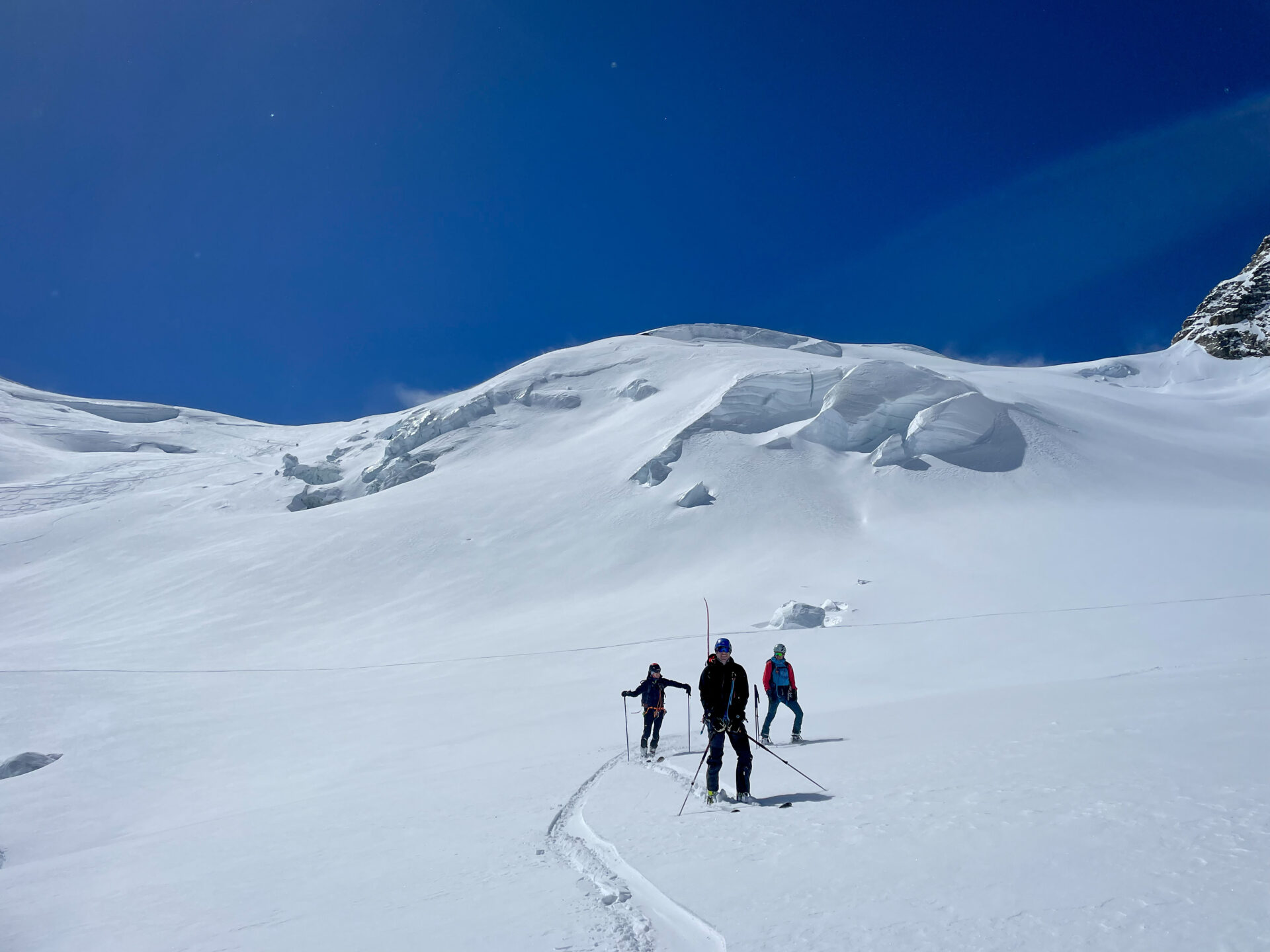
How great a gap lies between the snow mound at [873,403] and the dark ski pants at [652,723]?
A: 3142 cm

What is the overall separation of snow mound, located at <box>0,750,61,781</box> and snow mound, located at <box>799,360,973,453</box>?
3496 cm

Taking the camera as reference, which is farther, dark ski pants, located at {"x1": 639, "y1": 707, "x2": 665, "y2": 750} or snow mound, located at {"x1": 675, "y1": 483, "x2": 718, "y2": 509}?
snow mound, located at {"x1": 675, "y1": 483, "x2": 718, "y2": 509}

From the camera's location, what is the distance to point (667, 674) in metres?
18.2

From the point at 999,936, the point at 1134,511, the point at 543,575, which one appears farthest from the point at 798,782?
the point at 1134,511

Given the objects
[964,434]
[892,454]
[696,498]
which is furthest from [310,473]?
[964,434]

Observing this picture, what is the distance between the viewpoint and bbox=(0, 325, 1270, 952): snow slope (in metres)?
5.16

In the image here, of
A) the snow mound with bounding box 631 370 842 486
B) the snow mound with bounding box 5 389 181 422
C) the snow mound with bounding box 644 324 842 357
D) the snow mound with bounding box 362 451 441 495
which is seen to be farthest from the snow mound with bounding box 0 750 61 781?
the snow mound with bounding box 5 389 181 422

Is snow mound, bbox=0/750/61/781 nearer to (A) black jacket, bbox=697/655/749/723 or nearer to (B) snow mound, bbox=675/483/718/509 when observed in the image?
(A) black jacket, bbox=697/655/749/723

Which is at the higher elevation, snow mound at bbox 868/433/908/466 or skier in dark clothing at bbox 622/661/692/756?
snow mound at bbox 868/433/908/466

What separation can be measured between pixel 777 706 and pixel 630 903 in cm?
629

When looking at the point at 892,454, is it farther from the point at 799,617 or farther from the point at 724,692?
the point at 724,692

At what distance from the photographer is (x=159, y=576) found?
36.5 meters

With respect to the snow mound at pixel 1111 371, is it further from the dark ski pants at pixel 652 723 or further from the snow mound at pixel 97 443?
the snow mound at pixel 97 443

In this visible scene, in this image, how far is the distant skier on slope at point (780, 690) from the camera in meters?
11.0
